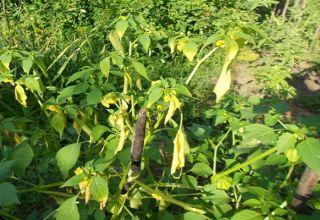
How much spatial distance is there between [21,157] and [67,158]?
0.15 metres

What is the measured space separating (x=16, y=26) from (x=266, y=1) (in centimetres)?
296

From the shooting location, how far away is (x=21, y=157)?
1.31m

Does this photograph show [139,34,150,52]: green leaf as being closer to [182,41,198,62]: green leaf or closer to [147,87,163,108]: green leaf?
[182,41,198,62]: green leaf

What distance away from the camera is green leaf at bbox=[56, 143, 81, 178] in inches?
52.2

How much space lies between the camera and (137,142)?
1.32m

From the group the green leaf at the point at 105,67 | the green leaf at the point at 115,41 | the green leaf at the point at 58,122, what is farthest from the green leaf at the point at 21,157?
the green leaf at the point at 115,41

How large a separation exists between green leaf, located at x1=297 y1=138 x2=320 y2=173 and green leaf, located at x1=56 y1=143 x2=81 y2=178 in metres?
0.73

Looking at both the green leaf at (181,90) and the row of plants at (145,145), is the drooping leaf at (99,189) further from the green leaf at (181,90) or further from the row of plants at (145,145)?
the green leaf at (181,90)

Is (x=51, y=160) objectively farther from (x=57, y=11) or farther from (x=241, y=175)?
(x=57, y=11)

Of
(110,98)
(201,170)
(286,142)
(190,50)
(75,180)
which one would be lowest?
(201,170)

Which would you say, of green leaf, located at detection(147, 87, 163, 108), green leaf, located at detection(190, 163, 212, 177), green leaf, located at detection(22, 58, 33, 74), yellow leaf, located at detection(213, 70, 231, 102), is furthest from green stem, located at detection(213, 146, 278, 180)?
green leaf, located at detection(22, 58, 33, 74)

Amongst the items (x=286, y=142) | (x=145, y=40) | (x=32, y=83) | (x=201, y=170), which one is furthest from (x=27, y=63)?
(x=286, y=142)

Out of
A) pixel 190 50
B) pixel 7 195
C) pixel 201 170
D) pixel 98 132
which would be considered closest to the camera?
pixel 7 195

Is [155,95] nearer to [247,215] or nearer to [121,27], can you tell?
[121,27]
